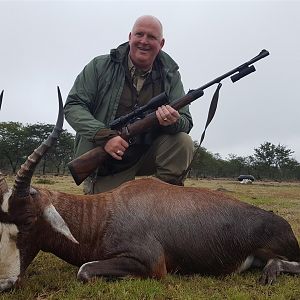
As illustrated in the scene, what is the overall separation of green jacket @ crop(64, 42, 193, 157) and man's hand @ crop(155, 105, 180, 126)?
31 centimetres

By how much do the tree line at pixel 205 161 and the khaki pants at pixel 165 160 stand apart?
5799 centimetres

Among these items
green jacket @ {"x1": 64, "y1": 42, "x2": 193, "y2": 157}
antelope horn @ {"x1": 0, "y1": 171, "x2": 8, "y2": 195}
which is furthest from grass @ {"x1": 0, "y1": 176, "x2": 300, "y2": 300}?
green jacket @ {"x1": 64, "y1": 42, "x2": 193, "y2": 157}

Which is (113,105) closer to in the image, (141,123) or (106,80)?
(106,80)

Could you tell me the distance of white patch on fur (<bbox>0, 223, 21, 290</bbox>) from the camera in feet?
12.6

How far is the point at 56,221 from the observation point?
14.2ft

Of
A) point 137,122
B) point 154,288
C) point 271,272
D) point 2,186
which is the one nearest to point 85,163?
point 137,122

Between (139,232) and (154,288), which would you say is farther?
(139,232)

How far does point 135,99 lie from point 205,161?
77.5m

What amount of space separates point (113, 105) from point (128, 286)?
10.2 feet

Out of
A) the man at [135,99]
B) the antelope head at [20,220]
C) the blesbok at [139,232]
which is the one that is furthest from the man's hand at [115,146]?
the antelope head at [20,220]

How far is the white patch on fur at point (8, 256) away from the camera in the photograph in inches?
151


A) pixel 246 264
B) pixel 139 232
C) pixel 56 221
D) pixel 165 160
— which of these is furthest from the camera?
pixel 165 160

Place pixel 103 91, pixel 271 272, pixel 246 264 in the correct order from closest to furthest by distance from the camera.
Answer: pixel 271 272, pixel 246 264, pixel 103 91

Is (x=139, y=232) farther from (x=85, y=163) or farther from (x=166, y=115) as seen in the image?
(x=166, y=115)
